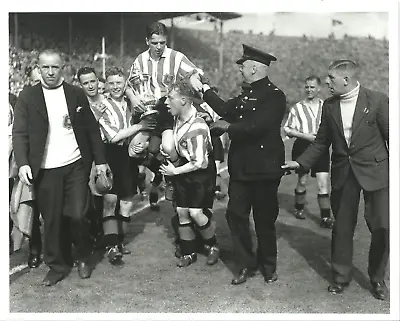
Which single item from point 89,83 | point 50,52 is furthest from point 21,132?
point 89,83

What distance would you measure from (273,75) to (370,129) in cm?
73

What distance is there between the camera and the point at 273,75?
13.1ft

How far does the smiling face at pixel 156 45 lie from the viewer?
4168 millimetres

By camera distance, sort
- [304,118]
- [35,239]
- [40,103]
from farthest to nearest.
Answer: [304,118] → [35,239] → [40,103]

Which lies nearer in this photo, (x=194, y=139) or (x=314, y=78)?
(x=194, y=139)

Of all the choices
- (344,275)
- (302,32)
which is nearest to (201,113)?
(302,32)

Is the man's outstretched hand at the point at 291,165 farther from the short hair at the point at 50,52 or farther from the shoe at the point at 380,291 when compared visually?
the short hair at the point at 50,52

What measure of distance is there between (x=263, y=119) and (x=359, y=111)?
0.57 m

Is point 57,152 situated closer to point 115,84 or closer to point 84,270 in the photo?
point 115,84

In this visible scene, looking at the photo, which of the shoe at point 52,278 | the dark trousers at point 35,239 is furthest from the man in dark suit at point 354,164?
the dark trousers at point 35,239

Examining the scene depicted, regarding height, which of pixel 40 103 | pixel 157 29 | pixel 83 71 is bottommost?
pixel 40 103

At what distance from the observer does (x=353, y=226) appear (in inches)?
148

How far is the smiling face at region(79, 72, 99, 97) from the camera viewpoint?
4.22m

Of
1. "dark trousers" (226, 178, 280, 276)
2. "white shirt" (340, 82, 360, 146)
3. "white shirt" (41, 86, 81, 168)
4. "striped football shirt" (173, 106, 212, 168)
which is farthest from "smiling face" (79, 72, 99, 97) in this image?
"white shirt" (340, 82, 360, 146)
